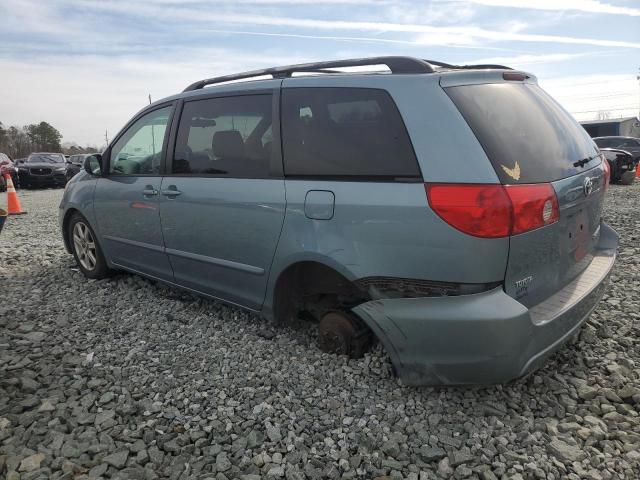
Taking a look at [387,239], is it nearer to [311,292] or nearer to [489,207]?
[489,207]

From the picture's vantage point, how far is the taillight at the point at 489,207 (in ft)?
6.91

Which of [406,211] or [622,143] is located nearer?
[406,211]

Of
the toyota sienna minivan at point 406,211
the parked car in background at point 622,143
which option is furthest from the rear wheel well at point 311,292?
the parked car in background at point 622,143

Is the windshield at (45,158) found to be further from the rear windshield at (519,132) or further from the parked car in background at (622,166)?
the rear windshield at (519,132)

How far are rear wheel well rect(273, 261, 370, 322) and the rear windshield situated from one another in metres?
1.02

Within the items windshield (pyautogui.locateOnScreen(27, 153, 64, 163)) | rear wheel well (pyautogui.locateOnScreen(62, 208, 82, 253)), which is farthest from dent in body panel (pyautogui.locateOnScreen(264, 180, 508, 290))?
windshield (pyautogui.locateOnScreen(27, 153, 64, 163))

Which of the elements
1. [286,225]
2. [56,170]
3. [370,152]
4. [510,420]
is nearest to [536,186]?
[370,152]

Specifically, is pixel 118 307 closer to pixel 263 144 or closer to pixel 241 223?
pixel 241 223

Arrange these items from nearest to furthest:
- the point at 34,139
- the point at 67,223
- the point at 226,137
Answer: the point at 226,137
the point at 67,223
the point at 34,139

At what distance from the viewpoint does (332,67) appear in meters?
2.93

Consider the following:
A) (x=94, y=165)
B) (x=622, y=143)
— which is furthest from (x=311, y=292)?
(x=622, y=143)

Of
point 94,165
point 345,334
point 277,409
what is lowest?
point 277,409

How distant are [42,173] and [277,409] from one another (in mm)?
19435

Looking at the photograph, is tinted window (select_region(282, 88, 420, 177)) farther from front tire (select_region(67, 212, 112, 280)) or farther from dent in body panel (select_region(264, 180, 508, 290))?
front tire (select_region(67, 212, 112, 280))
